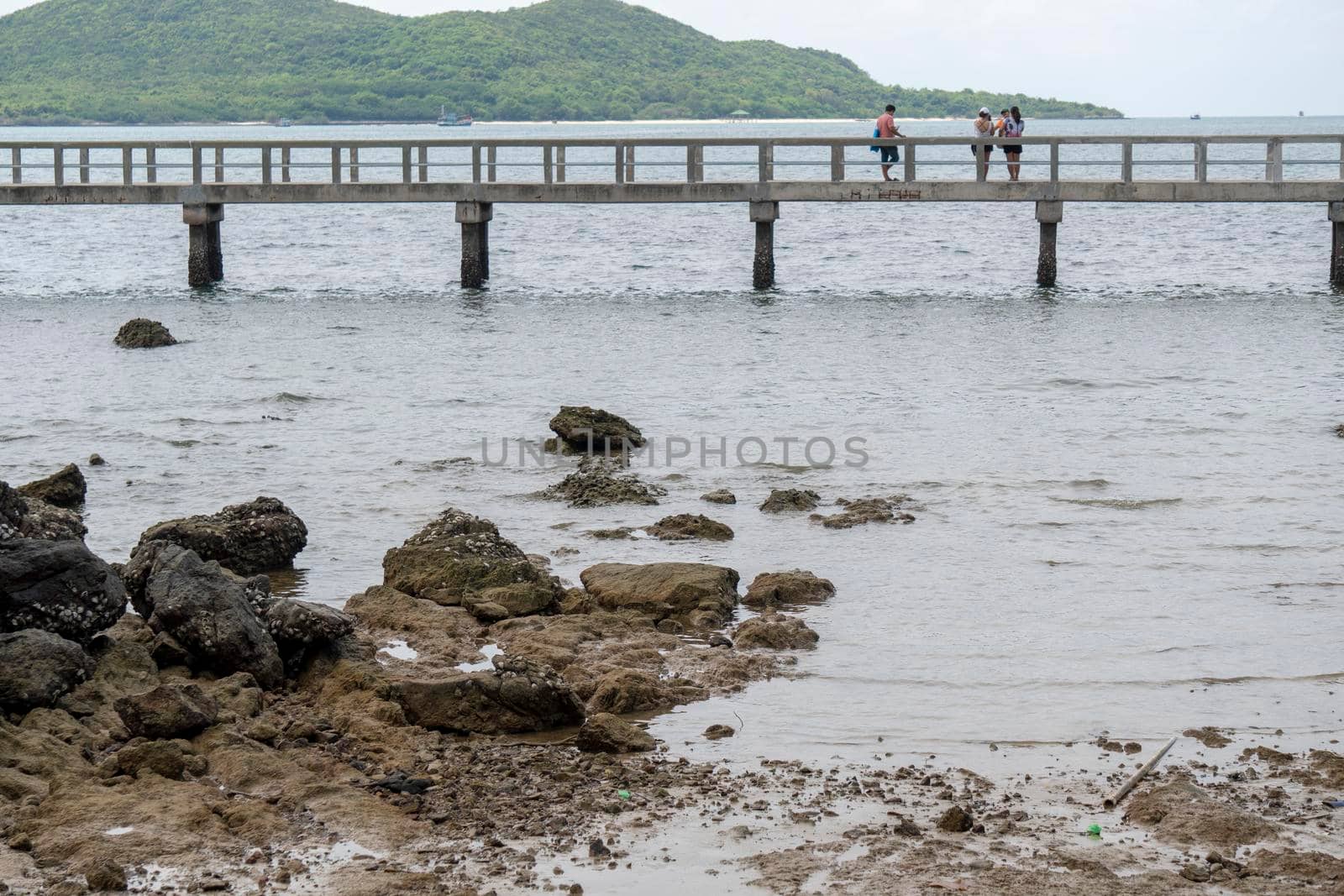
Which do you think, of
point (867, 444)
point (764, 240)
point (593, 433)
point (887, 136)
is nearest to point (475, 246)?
point (764, 240)

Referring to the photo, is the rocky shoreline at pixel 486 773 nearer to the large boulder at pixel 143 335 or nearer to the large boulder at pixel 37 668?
the large boulder at pixel 37 668

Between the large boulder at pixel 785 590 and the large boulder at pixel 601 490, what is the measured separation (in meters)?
3.05

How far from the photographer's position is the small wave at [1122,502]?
13.6 meters

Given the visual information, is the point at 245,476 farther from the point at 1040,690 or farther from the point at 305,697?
the point at 1040,690

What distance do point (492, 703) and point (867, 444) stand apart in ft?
29.0

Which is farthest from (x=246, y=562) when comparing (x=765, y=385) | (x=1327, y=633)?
(x=765, y=385)

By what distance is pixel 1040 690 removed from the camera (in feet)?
29.4

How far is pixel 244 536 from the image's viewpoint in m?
11.3

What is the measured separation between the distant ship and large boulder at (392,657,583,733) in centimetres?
18180

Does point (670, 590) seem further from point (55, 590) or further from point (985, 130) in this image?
point (985, 130)

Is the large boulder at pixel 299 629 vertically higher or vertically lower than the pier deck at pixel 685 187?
lower

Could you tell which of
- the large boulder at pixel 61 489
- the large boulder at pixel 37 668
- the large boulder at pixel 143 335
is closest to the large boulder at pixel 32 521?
the large boulder at pixel 37 668

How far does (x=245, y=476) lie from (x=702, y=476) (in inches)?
161

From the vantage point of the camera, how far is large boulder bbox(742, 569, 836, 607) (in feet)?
35.0
